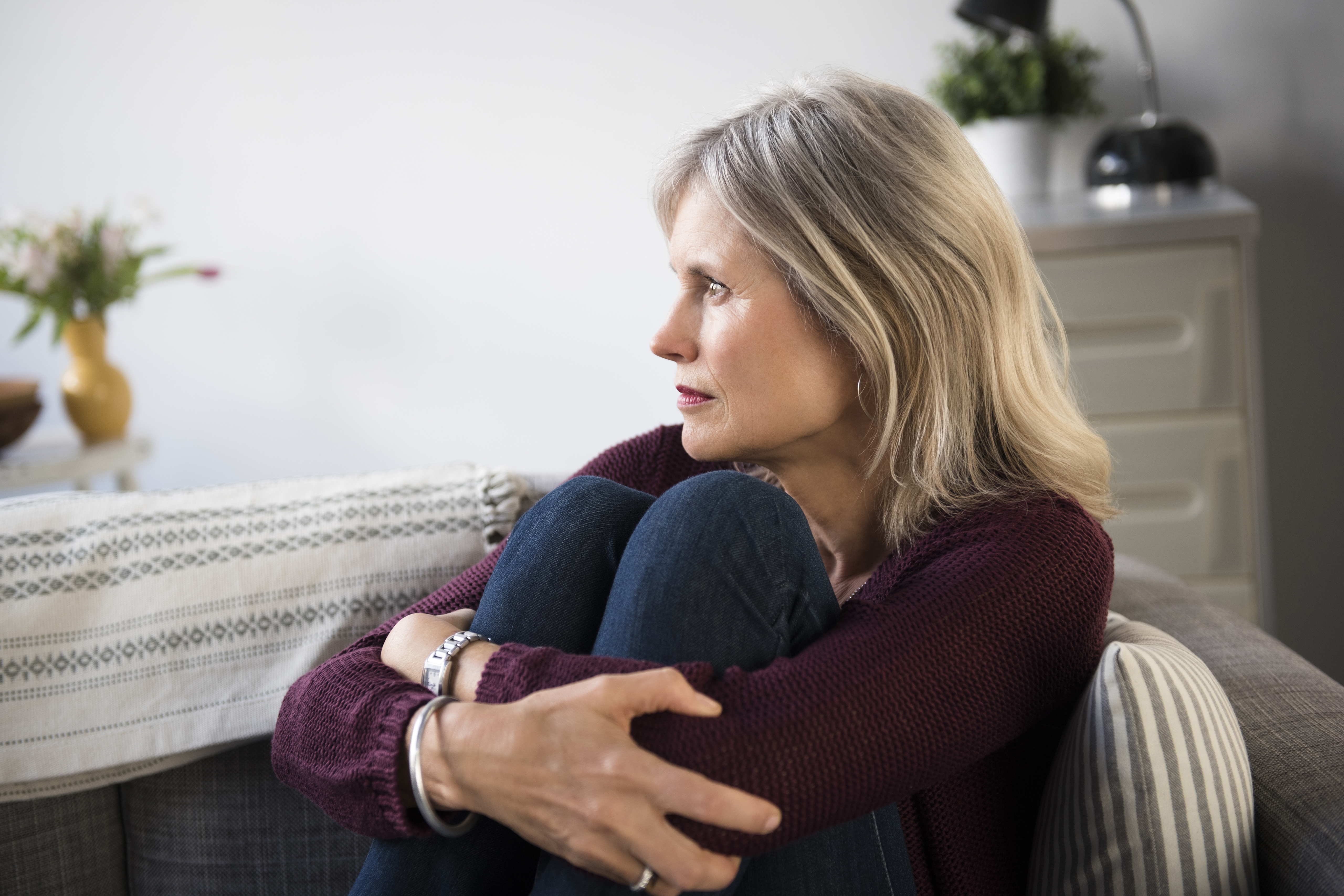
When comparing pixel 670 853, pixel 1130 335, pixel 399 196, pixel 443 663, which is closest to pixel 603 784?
pixel 670 853

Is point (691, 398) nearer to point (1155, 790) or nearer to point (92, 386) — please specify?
point (1155, 790)

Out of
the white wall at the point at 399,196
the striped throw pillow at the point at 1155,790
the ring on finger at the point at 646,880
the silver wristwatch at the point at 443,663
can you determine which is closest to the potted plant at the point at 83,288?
the white wall at the point at 399,196

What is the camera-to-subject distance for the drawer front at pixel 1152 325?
1.80m

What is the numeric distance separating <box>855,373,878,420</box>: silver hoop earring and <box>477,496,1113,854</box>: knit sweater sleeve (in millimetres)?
178

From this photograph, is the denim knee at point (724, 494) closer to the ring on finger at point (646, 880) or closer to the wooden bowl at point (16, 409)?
the ring on finger at point (646, 880)

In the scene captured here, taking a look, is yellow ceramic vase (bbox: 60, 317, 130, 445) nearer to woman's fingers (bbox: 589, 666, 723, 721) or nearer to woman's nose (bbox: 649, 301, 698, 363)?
woman's nose (bbox: 649, 301, 698, 363)

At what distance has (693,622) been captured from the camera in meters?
0.82

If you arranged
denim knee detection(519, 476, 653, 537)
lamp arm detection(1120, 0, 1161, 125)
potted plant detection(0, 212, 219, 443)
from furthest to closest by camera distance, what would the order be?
potted plant detection(0, 212, 219, 443)
lamp arm detection(1120, 0, 1161, 125)
denim knee detection(519, 476, 653, 537)

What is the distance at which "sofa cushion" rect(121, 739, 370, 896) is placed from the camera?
43.4 inches

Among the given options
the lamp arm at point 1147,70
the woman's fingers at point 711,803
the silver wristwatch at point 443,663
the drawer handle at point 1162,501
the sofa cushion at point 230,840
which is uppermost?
the lamp arm at point 1147,70

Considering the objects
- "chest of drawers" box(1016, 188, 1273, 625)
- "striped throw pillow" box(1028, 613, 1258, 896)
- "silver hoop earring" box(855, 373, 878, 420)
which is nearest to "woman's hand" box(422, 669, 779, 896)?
"striped throw pillow" box(1028, 613, 1258, 896)

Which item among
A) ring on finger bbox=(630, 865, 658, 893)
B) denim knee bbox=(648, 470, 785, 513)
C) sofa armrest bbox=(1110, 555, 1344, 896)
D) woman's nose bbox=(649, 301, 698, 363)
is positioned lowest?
sofa armrest bbox=(1110, 555, 1344, 896)

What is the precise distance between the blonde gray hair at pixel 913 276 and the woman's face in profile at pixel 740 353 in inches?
0.7

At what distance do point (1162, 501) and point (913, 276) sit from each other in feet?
3.71
